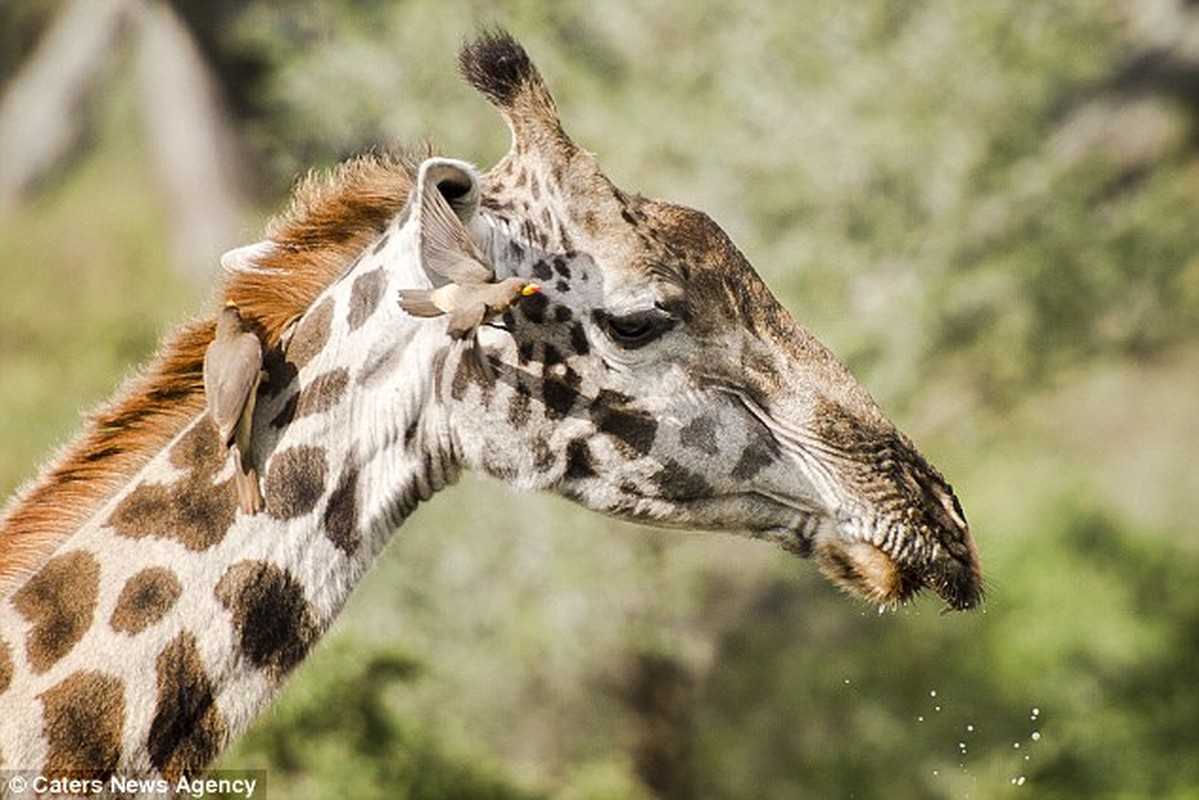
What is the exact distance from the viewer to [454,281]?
5.34 metres

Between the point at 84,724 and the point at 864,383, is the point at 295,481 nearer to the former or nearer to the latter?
the point at 84,724

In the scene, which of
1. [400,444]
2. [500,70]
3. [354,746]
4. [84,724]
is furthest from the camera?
[354,746]

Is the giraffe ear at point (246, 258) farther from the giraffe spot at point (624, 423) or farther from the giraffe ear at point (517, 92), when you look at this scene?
the giraffe spot at point (624, 423)

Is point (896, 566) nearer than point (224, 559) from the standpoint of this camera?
No

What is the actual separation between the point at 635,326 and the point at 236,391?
1.13 m

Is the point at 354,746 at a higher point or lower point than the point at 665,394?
higher

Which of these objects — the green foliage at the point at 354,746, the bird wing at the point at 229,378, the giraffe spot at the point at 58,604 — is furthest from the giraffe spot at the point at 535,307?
the green foliage at the point at 354,746

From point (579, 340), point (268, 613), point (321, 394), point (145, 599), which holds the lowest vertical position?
point (145, 599)

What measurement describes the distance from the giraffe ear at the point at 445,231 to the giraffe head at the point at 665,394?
0.28 meters

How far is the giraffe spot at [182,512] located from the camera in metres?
5.41

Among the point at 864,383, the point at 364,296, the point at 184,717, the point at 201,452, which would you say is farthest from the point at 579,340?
the point at 864,383

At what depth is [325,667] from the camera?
1048cm

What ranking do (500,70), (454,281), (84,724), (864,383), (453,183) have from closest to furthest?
(84,724) → (454,281) → (453,183) → (500,70) → (864,383)

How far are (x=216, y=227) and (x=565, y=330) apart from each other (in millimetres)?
20532
